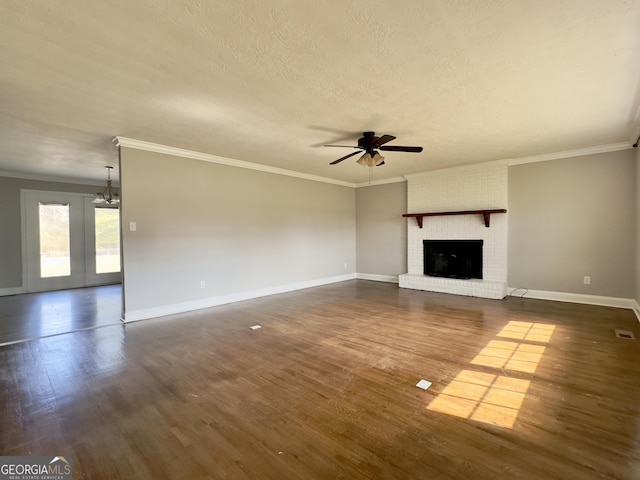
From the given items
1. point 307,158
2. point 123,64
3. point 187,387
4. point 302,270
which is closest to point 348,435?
point 187,387

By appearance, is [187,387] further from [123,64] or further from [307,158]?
[307,158]

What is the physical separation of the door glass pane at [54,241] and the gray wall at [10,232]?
1.24 ft

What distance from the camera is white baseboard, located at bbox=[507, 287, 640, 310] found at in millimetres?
4676

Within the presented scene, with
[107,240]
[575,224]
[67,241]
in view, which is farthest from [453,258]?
[67,241]

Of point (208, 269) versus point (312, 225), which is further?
point (312, 225)

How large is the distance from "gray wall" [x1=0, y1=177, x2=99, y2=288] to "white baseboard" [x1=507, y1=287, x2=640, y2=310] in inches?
401

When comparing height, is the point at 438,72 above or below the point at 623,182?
above

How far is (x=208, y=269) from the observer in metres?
5.20

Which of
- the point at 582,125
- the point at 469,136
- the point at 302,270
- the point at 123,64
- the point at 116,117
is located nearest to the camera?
the point at 123,64

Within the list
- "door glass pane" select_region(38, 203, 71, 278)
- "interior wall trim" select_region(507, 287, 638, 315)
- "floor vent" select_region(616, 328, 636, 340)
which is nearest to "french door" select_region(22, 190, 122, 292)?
"door glass pane" select_region(38, 203, 71, 278)

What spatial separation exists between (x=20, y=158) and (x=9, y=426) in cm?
536

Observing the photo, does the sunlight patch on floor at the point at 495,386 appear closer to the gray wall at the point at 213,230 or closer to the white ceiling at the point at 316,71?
the white ceiling at the point at 316,71

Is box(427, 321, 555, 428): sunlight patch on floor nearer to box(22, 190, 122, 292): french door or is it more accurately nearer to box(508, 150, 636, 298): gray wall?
box(508, 150, 636, 298): gray wall

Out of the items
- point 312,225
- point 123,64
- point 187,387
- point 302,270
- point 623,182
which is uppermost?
point 123,64
